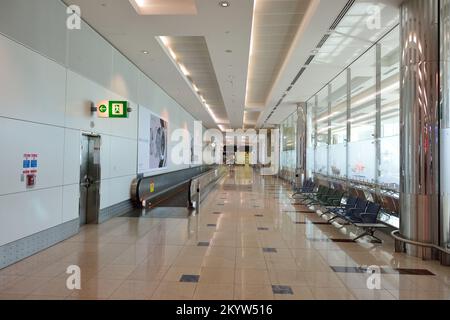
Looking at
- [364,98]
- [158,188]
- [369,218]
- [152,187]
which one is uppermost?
[364,98]

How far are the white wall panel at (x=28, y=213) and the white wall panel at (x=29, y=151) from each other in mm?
126

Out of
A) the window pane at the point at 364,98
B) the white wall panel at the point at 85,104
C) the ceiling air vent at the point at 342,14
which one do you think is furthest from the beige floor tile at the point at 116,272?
the window pane at the point at 364,98

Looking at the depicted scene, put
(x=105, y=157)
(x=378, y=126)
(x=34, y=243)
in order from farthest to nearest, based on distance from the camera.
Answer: (x=378, y=126)
(x=105, y=157)
(x=34, y=243)

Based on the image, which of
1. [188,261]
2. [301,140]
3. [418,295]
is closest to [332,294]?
[418,295]

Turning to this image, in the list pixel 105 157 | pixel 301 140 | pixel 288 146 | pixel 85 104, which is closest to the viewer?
pixel 85 104

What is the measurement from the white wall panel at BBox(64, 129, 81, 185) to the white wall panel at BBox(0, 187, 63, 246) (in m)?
0.39

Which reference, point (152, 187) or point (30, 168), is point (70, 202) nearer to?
point (30, 168)

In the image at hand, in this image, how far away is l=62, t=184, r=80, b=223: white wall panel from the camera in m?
5.65

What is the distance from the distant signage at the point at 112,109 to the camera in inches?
266

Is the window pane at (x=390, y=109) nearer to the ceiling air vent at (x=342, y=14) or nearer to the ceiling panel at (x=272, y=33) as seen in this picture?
the ceiling air vent at (x=342, y=14)

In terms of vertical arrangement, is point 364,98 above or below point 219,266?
above

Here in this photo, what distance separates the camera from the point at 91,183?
275 inches

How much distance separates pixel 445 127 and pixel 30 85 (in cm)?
624
